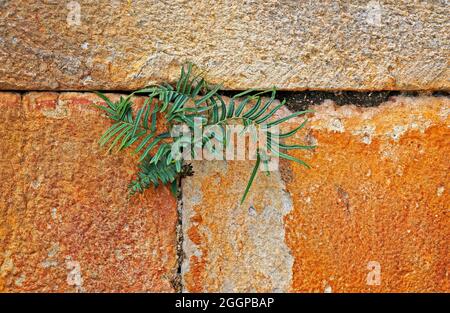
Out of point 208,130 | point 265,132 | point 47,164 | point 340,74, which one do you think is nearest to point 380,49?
point 340,74

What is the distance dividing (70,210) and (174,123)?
0.93 ft

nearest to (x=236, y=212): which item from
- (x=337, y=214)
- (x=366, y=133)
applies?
(x=337, y=214)

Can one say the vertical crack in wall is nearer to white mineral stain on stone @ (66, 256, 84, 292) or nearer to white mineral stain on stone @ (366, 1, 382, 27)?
white mineral stain on stone @ (66, 256, 84, 292)

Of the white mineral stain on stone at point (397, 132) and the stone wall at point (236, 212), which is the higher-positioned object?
the white mineral stain on stone at point (397, 132)

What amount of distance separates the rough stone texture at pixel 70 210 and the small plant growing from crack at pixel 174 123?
0.04 m

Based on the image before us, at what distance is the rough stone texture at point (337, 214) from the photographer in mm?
1384

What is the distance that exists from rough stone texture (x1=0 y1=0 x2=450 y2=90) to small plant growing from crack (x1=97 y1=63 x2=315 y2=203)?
0.04 m

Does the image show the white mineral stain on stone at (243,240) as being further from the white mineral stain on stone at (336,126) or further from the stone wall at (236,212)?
the white mineral stain on stone at (336,126)

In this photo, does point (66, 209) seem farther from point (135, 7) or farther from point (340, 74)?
point (340, 74)

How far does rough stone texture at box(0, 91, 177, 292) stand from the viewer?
4.31 feet

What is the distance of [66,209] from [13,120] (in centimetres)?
21

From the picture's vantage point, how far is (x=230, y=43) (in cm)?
137

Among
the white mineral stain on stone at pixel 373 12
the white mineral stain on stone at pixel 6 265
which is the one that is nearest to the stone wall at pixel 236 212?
the white mineral stain on stone at pixel 6 265

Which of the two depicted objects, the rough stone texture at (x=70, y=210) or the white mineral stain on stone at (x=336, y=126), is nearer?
the rough stone texture at (x=70, y=210)
